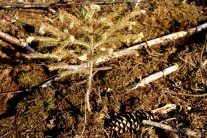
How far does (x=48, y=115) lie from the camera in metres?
4.24

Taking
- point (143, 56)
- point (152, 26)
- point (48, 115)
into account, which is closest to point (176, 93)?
point (143, 56)

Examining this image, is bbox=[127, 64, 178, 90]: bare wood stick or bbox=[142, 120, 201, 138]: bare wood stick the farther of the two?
bbox=[127, 64, 178, 90]: bare wood stick

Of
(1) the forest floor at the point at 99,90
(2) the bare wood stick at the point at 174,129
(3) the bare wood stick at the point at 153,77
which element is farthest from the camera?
(3) the bare wood stick at the point at 153,77

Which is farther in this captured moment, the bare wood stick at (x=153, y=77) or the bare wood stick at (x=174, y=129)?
the bare wood stick at (x=153, y=77)

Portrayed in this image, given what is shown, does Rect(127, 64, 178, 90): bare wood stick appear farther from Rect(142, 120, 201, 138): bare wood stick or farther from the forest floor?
Rect(142, 120, 201, 138): bare wood stick

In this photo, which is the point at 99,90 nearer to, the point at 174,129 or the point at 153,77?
the point at 153,77

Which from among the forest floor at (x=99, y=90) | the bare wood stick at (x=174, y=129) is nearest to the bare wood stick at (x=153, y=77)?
the forest floor at (x=99, y=90)

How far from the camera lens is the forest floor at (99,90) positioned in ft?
13.4

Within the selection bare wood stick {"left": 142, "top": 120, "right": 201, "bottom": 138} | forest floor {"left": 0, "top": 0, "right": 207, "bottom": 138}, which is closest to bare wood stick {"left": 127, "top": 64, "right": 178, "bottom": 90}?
forest floor {"left": 0, "top": 0, "right": 207, "bottom": 138}

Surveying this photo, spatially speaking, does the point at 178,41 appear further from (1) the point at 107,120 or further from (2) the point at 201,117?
(1) the point at 107,120

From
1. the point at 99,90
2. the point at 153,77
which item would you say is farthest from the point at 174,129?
the point at 99,90

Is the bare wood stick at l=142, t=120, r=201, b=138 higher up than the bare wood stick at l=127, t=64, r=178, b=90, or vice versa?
the bare wood stick at l=127, t=64, r=178, b=90

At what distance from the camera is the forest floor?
13.4 feet

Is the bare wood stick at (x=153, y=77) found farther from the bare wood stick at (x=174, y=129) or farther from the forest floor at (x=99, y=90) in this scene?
the bare wood stick at (x=174, y=129)
